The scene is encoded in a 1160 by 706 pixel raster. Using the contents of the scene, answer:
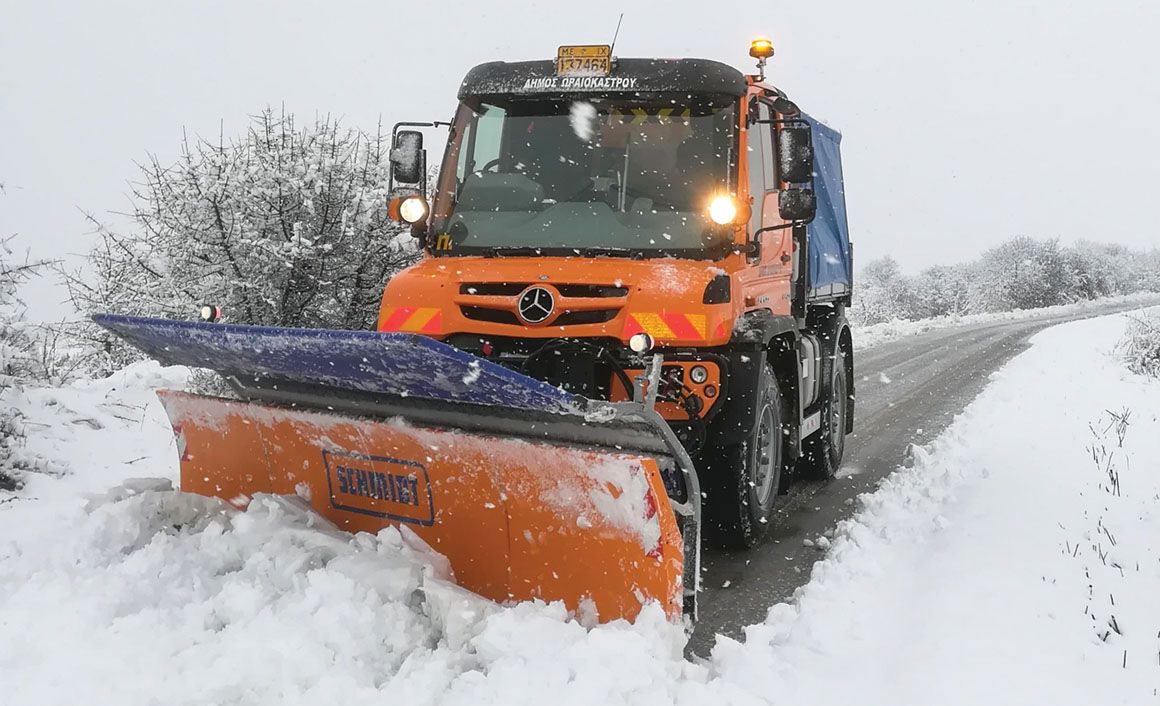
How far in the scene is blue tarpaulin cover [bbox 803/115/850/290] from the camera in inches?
258

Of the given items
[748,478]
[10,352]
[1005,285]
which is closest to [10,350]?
[10,352]

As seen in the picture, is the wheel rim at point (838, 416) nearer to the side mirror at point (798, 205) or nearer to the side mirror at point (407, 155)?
the side mirror at point (798, 205)

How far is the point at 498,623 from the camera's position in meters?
3.00

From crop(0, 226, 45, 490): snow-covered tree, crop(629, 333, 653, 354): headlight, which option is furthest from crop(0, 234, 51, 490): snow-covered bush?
crop(629, 333, 653, 354): headlight

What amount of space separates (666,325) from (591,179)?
3.60 feet

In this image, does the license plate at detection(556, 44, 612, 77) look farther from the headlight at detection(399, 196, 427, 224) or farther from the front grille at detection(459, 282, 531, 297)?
the front grille at detection(459, 282, 531, 297)

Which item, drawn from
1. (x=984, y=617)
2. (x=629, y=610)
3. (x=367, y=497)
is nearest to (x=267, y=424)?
(x=367, y=497)

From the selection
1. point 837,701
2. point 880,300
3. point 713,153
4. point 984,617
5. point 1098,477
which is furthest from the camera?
point 880,300

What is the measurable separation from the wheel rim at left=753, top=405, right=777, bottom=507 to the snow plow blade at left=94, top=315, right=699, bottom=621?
1.49 metres

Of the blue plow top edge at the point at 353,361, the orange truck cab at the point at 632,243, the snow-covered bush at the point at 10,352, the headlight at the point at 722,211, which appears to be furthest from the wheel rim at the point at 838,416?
the snow-covered bush at the point at 10,352

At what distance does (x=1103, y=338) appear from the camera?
62.2 ft

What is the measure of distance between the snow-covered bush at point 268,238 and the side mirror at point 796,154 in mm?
5094

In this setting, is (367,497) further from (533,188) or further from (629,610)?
(533,188)

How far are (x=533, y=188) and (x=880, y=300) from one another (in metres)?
53.6
